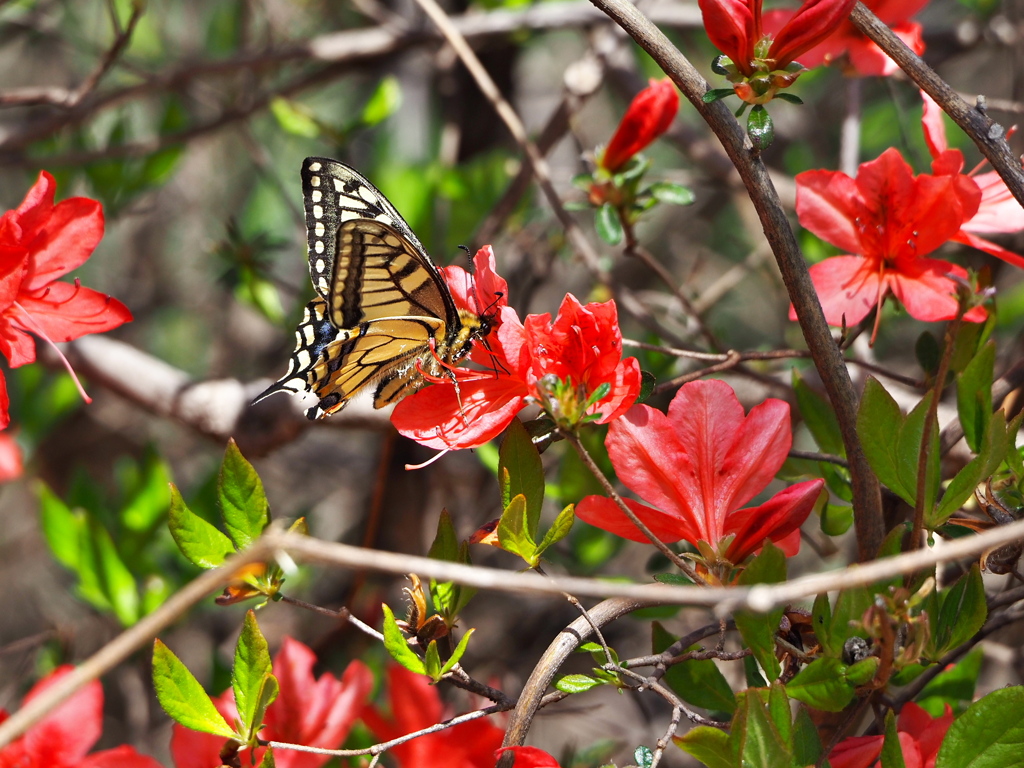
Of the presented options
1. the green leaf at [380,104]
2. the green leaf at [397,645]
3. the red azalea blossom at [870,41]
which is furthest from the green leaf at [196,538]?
the green leaf at [380,104]

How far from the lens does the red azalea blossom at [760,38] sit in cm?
79

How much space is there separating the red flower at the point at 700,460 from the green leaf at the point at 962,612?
0.45 ft

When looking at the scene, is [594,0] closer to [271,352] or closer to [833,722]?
[833,722]

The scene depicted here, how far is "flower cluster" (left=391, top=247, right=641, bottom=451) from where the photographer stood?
2.66 ft

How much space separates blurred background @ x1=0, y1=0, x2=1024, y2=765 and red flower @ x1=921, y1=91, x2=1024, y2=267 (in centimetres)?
32

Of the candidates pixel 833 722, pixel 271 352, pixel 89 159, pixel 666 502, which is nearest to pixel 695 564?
pixel 666 502

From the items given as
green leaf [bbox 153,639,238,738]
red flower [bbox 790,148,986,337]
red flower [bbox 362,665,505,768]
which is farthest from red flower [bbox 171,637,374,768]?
red flower [bbox 790,148,986,337]

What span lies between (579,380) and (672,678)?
12.1 inches

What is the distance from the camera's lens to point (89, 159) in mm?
1716

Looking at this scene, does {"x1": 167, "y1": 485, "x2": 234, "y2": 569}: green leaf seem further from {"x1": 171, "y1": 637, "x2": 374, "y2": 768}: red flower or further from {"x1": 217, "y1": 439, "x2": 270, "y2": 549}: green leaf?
{"x1": 171, "y1": 637, "x2": 374, "y2": 768}: red flower

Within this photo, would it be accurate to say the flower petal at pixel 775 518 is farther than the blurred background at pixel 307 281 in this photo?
No

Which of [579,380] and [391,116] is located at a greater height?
[391,116]

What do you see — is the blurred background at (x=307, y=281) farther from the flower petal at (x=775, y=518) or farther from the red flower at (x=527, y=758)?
the red flower at (x=527, y=758)

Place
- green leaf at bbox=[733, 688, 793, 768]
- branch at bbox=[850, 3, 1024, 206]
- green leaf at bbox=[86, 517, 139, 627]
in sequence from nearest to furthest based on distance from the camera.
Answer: green leaf at bbox=[733, 688, 793, 768] < branch at bbox=[850, 3, 1024, 206] < green leaf at bbox=[86, 517, 139, 627]
